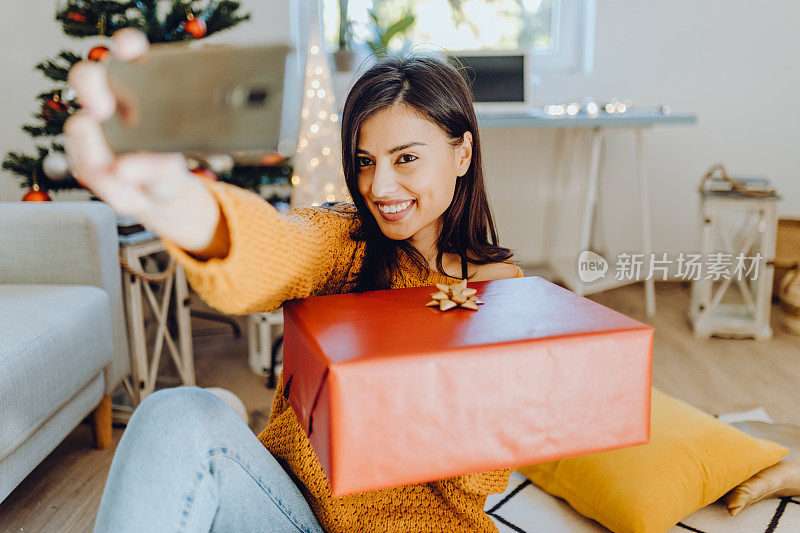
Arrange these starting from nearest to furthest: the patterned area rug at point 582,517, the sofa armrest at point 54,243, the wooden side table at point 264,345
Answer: the patterned area rug at point 582,517 → the sofa armrest at point 54,243 → the wooden side table at point 264,345

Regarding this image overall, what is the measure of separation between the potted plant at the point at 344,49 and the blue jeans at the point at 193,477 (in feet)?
5.95

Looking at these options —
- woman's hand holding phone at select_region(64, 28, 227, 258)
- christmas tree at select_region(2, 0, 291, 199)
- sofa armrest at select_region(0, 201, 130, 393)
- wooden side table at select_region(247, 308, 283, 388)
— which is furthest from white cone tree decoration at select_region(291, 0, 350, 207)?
woman's hand holding phone at select_region(64, 28, 227, 258)

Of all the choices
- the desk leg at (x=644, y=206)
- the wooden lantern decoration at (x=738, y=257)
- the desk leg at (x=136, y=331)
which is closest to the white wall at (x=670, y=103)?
the desk leg at (x=644, y=206)

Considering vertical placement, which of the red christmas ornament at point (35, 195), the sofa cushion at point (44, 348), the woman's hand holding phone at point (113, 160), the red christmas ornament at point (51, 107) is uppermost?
the red christmas ornament at point (51, 107)

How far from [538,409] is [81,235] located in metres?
1.12

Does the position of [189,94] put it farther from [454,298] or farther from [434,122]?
[434,122]

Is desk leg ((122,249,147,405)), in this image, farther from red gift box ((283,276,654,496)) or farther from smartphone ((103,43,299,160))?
smartphone ((103,43,299,160))

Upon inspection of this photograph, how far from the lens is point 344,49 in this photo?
2293mm

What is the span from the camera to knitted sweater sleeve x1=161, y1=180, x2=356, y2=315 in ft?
1.67

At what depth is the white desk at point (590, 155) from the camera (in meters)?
2.03

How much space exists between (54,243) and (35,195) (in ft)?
1.17

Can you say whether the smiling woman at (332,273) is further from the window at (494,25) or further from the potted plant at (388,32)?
the window at (494,25)

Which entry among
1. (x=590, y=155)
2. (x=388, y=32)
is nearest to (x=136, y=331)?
(x=388, y=32)

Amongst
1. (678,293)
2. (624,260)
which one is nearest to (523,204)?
(624,260)
